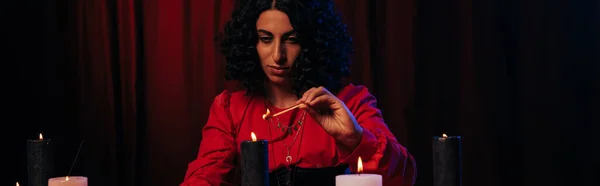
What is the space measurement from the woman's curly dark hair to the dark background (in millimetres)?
753

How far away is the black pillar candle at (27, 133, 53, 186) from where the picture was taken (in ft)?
4.80

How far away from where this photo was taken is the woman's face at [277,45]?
2244 mm

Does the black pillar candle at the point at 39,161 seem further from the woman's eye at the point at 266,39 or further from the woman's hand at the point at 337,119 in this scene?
the woman's eye at the point at 266,39

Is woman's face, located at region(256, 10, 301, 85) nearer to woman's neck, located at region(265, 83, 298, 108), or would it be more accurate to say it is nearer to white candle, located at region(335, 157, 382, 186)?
woman's neck, located at region(265, 83, 298, 108)

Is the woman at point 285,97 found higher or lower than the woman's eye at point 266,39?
lower

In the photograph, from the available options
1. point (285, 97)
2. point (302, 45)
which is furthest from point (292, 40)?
point (285, 97)

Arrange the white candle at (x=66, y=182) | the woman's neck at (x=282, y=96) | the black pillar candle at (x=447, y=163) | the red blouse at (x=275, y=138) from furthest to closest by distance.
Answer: the woman's neck at (x=282, y=96) → the red blouse at (x=275, y=138) → the white candle at (x=66, y=182) → the black pillar candle at (x=447, y=163)

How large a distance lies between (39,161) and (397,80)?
2002mm

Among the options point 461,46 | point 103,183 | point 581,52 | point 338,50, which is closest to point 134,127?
point 103,183

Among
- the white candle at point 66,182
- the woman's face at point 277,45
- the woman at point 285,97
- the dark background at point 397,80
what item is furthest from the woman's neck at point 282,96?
the white candle at point 66,182

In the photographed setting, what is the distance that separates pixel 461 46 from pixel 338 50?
3.28 ft

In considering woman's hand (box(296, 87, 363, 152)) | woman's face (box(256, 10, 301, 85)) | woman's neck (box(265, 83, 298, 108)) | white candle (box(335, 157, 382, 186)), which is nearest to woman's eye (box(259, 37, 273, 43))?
woman's face (box(256, 10, 301, 85))

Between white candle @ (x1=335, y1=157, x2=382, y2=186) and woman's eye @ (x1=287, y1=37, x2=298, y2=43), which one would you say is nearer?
white candle @ (x1=335, y1=157, x2=382, y2=186)

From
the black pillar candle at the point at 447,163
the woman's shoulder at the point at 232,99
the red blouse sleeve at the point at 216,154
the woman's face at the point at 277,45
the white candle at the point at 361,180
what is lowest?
the red blouse sleeve at the point at 216,154
